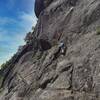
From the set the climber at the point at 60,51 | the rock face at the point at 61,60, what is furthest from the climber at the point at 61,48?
the rock face at the point at 61,60

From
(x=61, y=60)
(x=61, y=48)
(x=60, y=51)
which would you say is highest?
(x=61, y=48)

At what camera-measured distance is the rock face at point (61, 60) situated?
21.8 meters

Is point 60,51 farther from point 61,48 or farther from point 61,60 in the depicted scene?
point 61,60

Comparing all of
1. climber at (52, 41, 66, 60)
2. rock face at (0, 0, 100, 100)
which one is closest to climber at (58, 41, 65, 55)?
climber at (52, 41, 66, 60)

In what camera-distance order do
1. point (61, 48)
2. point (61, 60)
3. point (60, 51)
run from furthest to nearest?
1. point (60, 51)
2. point (61, 48)
3. point (61, 60)

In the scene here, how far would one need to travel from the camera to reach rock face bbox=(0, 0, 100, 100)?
21.8m

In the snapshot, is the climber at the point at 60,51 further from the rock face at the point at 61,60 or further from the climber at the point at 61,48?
the rock face at the point at 61,60

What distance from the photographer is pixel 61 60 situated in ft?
87.4

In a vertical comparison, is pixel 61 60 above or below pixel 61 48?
below

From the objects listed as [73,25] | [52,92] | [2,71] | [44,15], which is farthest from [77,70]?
[2,71]

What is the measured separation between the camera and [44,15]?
37.5 m

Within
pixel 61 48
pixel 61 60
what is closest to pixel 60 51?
pixel 61 48

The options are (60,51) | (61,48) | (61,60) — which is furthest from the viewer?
(60,51)

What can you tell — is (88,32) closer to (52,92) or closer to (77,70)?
(77,70)
